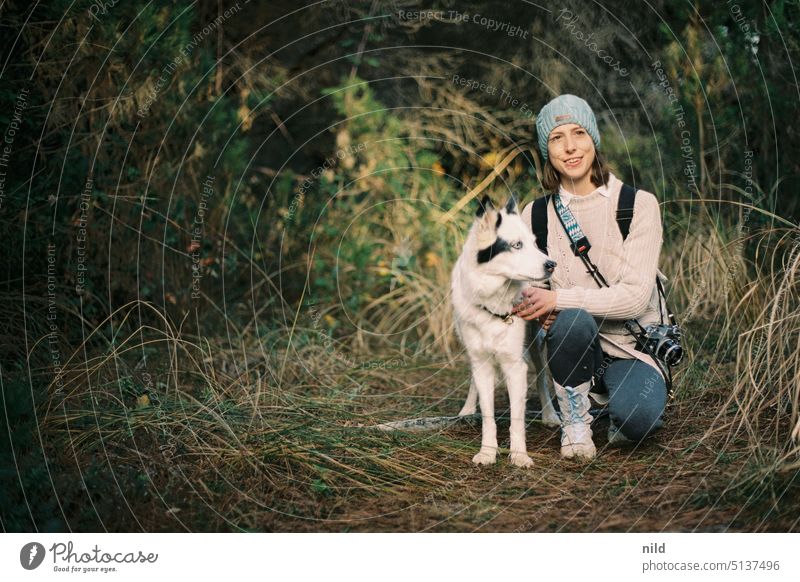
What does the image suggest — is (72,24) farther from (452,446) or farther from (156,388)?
(452,446)

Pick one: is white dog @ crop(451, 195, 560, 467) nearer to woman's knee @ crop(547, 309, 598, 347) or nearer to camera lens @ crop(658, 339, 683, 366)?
woman's knee @ crop(547, 309, 598, 347)

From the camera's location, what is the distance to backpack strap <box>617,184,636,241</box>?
467 cm

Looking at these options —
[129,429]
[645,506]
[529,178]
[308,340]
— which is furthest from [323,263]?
[645,506]

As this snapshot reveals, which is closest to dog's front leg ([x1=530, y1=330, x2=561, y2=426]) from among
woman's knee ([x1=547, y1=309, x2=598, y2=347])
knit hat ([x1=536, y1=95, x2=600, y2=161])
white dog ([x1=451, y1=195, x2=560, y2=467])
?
white dog ([x1=451, y1=195, x2=560, y2=467])

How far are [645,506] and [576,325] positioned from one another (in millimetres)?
1114

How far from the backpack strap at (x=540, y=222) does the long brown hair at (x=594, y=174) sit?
0.27 feet

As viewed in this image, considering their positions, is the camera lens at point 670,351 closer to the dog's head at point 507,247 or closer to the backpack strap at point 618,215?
the backpack strap at point 618,215

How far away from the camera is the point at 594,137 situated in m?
4.76

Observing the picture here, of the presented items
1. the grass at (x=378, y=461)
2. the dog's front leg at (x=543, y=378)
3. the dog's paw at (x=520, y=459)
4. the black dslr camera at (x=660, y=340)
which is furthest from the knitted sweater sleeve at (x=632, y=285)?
the dog's paw at (x=520, y=459)

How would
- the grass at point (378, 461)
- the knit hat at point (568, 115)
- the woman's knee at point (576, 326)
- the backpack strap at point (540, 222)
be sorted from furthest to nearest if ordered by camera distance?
1. the backpack strap at point (540, 222)
2. the knit hat at point (568, 115)
3. the woman's knee at point (576, 326)
4. the grass at point (378, 461)

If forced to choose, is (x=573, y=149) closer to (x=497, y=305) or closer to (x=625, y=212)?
(x=625, y=212)

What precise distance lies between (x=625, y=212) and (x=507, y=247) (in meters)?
0.79

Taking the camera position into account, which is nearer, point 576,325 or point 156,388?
point 576,325

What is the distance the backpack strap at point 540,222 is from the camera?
4977mm
